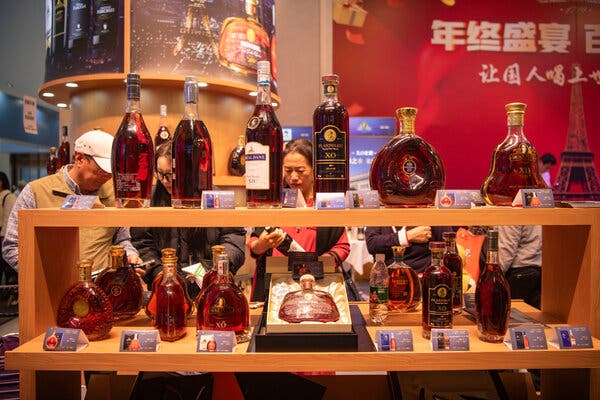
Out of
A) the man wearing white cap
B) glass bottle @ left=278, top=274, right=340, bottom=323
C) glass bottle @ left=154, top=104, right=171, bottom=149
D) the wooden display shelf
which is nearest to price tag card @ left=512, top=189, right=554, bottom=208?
the wooden display shelf

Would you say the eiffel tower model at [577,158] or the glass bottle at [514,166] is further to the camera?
the eiffel tower model at [577,158]

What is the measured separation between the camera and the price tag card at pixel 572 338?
1260 millimetres

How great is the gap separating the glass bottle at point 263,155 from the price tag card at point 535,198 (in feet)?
2.06

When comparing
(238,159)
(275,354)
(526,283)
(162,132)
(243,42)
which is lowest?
(526,283)

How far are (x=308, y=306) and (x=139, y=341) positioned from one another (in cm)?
43

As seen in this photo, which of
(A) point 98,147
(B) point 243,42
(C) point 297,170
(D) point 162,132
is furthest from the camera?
(B) point 243,42

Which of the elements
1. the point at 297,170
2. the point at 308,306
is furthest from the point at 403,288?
the point at 297,170

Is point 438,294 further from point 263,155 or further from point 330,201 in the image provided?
point 263,155

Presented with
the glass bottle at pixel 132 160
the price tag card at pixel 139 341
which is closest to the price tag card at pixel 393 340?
the price tag card at pixel 139 341

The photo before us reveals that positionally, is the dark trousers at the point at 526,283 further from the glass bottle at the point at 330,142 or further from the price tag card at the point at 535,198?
the glass bottle at the point at 330,142

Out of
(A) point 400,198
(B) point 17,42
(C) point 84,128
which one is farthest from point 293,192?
(B) point 17,42

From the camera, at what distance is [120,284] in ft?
4.85

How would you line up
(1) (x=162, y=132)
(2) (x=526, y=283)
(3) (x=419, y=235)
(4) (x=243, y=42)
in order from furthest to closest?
1. (2) (x=526, y=283)
2. (4) (x=243, y=42)
3. (1) (x=162, y=132)
4. (3) (x=419, y=235)

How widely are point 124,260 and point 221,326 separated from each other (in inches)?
16.6
